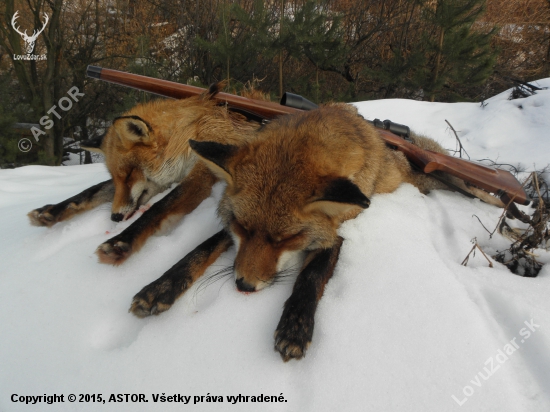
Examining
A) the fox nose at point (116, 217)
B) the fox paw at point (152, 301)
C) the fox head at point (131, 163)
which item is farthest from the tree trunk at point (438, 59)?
the fox paw at point (152, 301)

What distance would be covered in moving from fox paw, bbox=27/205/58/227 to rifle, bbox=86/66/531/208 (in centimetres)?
189

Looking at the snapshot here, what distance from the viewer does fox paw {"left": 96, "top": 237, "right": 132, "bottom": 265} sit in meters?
2.21

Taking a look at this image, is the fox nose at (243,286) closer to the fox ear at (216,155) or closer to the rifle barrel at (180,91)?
the fox ear at (216,155)

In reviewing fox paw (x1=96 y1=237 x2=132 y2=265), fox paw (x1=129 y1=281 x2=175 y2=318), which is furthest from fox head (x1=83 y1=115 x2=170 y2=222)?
fox paw (x1=129 y1=281 x2=175 y2=318)

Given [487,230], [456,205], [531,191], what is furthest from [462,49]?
[487,230]

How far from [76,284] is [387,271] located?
2098mm

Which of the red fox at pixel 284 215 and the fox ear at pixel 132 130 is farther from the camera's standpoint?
the fox ear at pixel 132 130

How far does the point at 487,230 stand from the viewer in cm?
281

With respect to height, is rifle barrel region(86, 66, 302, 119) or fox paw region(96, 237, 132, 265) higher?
rifle barrel region(86, 66, 302, 119)

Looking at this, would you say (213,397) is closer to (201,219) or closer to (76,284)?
(76,284)

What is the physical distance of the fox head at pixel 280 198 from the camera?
6.08 feet

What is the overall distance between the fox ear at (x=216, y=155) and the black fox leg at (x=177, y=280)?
522mm

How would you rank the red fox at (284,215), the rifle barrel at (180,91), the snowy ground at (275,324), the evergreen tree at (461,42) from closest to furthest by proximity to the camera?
the snowy ground at (275,324) → the red fox at (284,215) → the rifle barrel at (180,91) → the evergreen tree at (461,42)

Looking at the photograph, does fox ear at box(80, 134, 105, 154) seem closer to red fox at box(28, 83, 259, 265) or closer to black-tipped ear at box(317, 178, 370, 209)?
red fox at box(28, 83, 259, 265)
